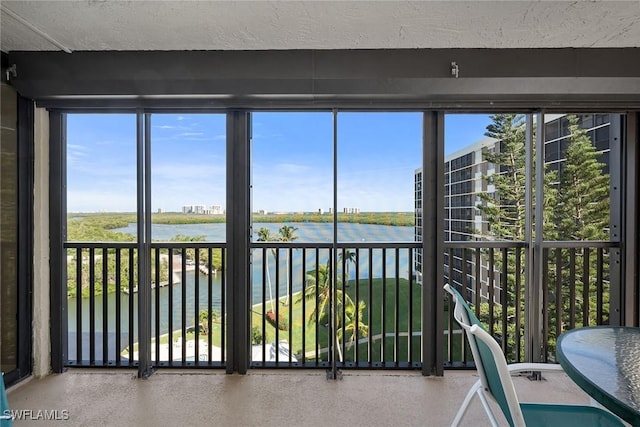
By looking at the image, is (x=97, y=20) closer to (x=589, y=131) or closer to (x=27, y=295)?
(x=27, y=295)

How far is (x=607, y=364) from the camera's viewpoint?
1249 millimetres

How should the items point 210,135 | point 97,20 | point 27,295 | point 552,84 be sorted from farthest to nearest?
point 210,135, point 27,295, point 552,84, point 97,20

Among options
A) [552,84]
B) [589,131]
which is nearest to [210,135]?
[552,84]

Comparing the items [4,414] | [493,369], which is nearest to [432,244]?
[493,369]

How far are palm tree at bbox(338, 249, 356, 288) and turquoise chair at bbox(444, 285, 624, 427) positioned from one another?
132 centimetres

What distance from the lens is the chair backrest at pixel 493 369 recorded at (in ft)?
3.65

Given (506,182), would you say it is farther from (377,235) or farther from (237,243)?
(237,243)

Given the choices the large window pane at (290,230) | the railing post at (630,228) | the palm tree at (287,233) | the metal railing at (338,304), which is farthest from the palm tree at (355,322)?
the railing post at (630,228)

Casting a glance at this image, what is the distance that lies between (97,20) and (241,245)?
1728 mm

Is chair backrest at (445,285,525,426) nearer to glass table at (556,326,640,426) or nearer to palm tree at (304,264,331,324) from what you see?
glass table at (556,326,640,426)

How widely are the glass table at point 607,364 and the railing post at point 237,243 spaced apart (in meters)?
2.05

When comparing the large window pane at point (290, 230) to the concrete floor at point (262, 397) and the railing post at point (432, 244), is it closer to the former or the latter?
the concrete floor at point (262, 397)

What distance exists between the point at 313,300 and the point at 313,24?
6.88 feet

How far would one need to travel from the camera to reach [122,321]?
279 cm
